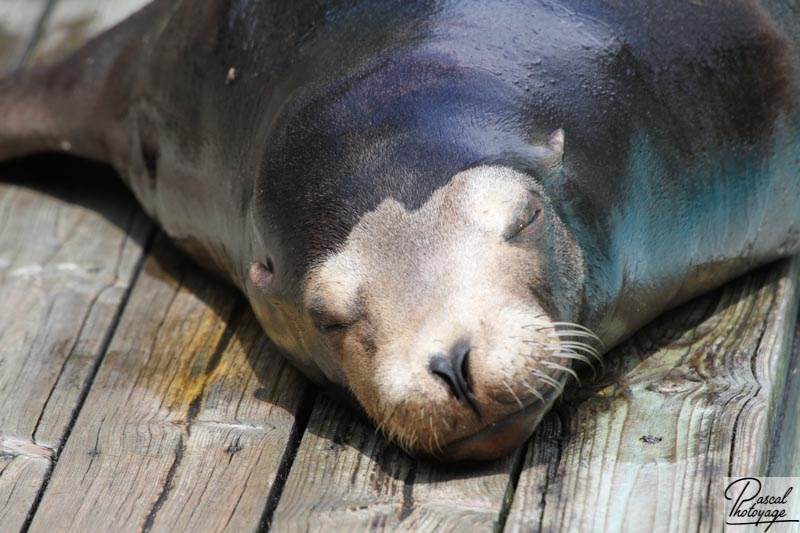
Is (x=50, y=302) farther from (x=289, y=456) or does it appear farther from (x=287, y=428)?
(x=289, y=456)

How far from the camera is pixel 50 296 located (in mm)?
4938

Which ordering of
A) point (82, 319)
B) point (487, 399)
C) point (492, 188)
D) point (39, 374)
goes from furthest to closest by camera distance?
1. point (82, 319)
2. point (39, 374)
3. point (492, 188)
4. point (487, 399)

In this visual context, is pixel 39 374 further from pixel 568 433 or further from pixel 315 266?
pixel 568 433

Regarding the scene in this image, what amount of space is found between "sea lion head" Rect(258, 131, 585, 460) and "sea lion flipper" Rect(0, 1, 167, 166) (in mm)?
1983

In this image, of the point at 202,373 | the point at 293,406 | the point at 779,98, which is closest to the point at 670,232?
the point at 779,98

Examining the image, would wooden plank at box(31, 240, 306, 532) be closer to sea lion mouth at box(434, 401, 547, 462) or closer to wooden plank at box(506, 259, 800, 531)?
Answer: sea lion mouth at box(434, 401, 547, 462)

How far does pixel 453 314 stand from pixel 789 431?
4.61 feet

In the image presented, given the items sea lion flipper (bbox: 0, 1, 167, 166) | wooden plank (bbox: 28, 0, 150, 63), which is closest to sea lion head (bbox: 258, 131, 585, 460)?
sea lion flipper (bbox: 0, 1, 167, 166)

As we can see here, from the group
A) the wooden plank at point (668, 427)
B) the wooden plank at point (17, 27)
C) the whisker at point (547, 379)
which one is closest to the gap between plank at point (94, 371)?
Result: the wooden plank at point (668, 427)

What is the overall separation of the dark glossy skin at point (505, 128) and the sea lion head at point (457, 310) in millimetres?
70

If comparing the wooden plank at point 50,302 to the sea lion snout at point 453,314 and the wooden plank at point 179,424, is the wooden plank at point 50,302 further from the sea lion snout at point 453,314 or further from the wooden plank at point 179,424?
the sea lion snout at point 453,314

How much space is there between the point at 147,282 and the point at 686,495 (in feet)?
7.73

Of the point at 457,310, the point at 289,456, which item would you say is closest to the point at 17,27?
the point at 289,456

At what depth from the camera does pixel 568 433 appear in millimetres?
3811
